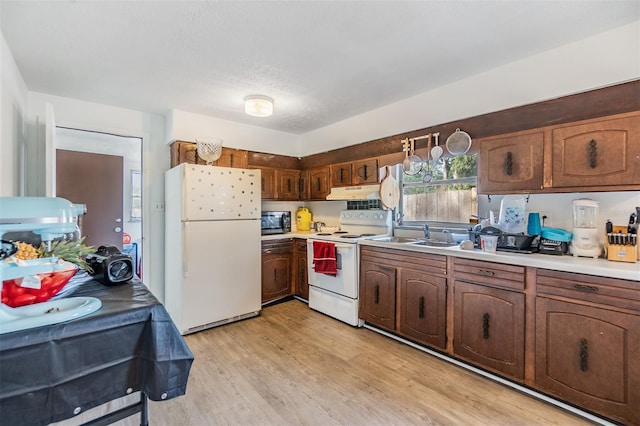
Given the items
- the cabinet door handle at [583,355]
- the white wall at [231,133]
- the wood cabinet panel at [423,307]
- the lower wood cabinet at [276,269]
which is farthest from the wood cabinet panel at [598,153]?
the white wall at [231,133]

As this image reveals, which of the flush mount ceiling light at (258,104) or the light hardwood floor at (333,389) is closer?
the light hardwood floor at (333,389)

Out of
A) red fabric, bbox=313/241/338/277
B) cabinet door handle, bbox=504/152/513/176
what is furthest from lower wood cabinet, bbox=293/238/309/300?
cabinet door handle, bbox=504/152/513/176

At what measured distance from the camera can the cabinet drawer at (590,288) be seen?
62.9 inches

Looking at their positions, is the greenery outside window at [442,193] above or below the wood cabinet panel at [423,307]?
above

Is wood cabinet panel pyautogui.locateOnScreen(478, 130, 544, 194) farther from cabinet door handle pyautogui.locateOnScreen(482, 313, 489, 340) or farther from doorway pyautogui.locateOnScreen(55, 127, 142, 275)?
doorway pyautogui.locateOnScreen(55, 127, 142, 275)

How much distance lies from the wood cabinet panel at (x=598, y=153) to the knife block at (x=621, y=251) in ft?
1.00

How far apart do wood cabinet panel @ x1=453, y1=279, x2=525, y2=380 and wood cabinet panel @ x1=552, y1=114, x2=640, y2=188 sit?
0.90 meters

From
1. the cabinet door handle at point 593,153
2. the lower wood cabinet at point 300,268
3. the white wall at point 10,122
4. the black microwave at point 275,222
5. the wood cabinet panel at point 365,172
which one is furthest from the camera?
the black microwave at point 275,222

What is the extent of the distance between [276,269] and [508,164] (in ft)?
9.26

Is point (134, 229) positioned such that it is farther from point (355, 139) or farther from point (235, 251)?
point (355, 139)

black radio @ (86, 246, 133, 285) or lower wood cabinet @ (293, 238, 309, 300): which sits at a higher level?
black radio @ (86, 246, 133, 285)

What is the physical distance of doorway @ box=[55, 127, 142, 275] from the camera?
395 centimetres

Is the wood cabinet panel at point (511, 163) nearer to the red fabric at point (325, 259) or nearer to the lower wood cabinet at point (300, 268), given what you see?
the red fabric at point (325, 259)

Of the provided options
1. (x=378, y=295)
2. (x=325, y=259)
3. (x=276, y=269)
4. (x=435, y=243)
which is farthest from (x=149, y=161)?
(x=435, y=243)
